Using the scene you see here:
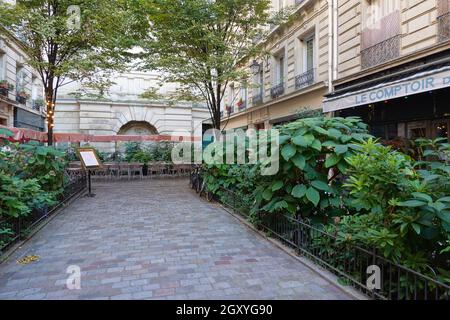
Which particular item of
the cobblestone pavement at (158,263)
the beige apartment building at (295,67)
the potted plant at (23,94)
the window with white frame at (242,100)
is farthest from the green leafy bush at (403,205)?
the potted plant at (23,94)

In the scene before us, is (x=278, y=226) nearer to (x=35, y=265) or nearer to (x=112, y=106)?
(x=35, y=265)

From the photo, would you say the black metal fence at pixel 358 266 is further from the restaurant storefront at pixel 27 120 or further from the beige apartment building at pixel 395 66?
the restaurant storefront at pixel 27 120

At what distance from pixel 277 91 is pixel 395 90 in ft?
29.0

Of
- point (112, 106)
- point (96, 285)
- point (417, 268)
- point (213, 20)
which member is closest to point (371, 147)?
point (417, 268)

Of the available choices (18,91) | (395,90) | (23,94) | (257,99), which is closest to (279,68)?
(257,99)

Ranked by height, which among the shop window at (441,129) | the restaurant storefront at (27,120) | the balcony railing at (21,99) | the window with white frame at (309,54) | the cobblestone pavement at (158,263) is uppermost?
the window with white frame at (309,54)

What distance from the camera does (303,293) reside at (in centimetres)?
355

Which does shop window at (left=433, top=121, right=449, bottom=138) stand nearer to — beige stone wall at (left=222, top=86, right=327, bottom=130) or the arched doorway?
beige stone wall at (left=222, top=86, right=327, bottom=130)

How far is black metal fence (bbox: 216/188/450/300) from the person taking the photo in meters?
3.03

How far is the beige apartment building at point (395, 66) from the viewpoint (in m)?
8.05

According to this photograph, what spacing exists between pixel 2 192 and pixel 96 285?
2.61 m

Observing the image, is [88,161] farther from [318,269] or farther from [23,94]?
[23,94]

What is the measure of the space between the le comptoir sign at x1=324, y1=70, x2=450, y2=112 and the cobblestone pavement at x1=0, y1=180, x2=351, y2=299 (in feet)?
17.3

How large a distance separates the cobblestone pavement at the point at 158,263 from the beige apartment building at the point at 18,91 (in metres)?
13.0
